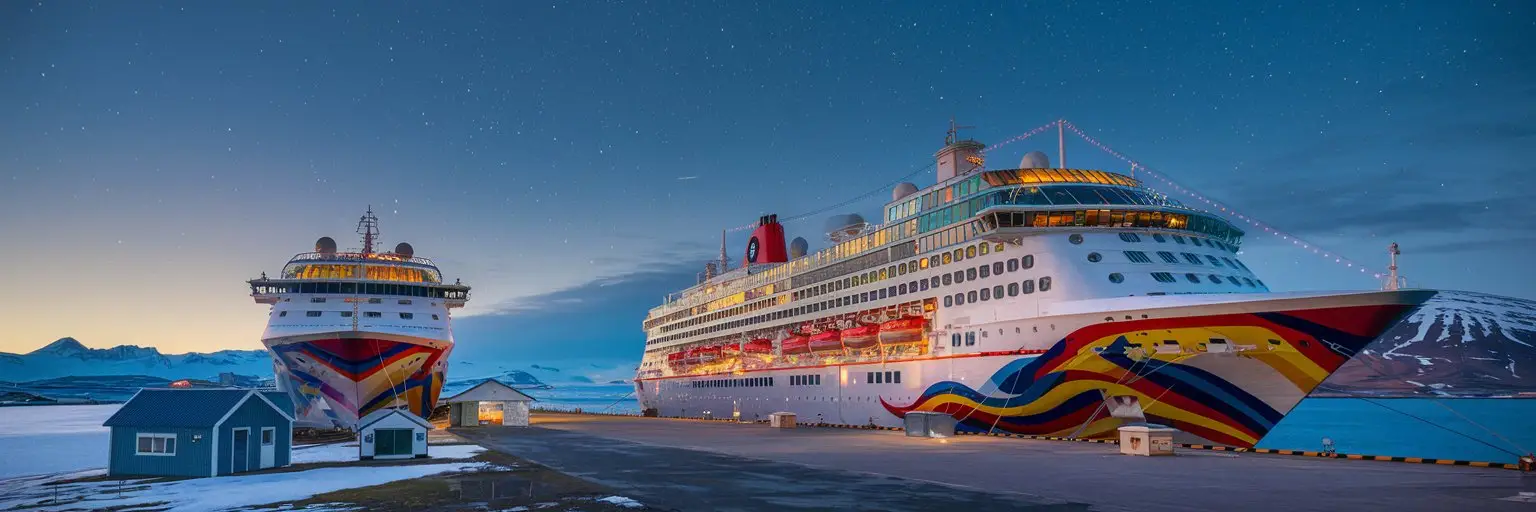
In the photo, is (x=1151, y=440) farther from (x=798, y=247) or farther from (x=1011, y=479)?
(x=798, y=247)

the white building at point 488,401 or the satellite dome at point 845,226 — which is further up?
the satellite dome at point 845,226

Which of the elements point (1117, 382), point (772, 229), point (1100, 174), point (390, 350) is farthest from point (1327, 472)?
point (772, 229)

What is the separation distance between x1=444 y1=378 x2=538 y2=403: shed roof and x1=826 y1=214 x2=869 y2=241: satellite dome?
67.9 ft

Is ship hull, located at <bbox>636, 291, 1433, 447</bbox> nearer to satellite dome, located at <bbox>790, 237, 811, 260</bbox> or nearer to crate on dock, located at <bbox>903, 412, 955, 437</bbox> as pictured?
crate on dock, located at <bbox>903, 412, 955, 437</bbox>

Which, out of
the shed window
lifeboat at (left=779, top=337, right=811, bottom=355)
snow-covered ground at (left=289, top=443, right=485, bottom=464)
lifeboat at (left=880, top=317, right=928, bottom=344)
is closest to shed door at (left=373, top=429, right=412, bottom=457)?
snow-covered ground at (left=289, top=443, right=485, bottom=464)

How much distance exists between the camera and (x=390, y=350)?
40969 mm

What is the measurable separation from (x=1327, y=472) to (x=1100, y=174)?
17893 millimetres

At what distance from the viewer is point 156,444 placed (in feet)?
74.2

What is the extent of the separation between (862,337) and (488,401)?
2344 cm

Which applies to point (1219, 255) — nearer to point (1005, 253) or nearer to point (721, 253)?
point (1005, 253)

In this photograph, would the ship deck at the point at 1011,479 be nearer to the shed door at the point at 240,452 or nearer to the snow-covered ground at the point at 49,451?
the shed door at the point at 240,452

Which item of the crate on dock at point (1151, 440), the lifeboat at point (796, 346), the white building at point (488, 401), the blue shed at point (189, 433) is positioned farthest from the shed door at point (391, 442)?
the lifeboat at point (796, 346)

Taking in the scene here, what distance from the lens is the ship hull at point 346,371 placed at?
3984cm

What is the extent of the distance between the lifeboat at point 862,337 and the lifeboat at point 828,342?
3.95 feet
